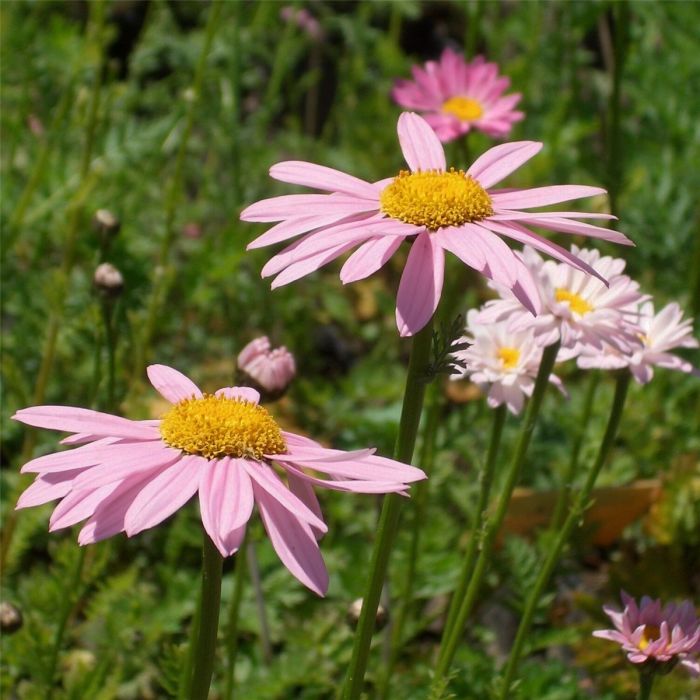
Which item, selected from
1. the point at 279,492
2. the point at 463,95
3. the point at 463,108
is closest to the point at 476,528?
the point at 279,492

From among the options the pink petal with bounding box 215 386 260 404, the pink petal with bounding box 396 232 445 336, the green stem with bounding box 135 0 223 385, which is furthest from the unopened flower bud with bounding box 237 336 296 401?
the green stem with bounding box 135 0 223 385

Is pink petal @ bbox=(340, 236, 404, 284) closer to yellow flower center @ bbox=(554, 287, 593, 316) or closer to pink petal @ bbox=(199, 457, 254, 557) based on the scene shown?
pink petal @ bbox=(199, 457, 254, 557)

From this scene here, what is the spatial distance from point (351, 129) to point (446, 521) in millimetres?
1840

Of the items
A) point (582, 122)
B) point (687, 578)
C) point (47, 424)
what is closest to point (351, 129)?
point (582, 122)

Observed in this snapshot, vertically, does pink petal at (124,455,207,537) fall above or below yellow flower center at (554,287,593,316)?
below

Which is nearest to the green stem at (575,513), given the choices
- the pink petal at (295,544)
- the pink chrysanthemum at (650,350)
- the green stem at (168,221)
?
the pink chrysanthemum at (650,350)

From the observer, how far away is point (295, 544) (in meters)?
0.98

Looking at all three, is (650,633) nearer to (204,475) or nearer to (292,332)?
(204,475)

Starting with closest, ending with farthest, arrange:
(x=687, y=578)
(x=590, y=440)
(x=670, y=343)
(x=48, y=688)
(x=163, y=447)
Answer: (x=163, y=447) → (x=670, y=343) → (x=48, y=688) → (x=687, y=578) → (x=590, y=440)

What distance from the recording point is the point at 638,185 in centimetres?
334

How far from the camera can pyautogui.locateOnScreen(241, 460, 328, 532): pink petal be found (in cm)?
95

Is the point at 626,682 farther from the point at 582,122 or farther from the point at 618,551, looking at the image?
the point at 582,122

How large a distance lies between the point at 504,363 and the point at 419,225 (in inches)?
22.2

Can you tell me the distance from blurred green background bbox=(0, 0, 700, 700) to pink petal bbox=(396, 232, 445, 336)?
0.74 m
